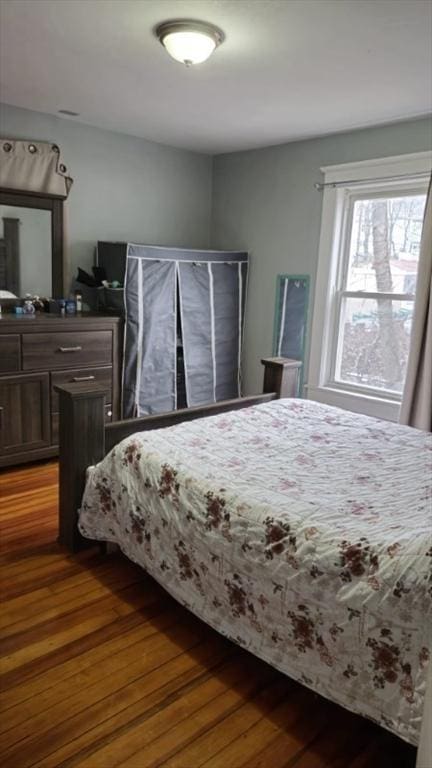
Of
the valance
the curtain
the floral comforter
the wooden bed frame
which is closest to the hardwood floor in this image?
the floral comforter

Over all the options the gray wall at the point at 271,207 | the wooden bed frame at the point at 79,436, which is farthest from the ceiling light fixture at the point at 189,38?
the gray wall at the point at 271,207

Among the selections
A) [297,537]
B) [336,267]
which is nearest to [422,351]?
[336,267]

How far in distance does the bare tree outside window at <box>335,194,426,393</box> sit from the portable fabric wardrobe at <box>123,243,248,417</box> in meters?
0.92

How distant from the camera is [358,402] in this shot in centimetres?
365

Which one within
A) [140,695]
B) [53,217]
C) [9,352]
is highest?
[53,217]

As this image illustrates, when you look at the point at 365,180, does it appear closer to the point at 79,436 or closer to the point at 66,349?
the point at 66,349

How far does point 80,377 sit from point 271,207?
2003 mm

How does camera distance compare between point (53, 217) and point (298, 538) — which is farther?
point (53, 217)

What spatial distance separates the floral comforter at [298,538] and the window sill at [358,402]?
36.8 inches

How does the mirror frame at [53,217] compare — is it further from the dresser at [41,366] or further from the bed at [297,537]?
the bed at [297,537]

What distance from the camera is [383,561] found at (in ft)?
4.49

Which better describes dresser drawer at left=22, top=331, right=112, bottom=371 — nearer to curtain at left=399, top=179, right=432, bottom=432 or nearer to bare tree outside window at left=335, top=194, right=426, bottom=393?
bare tree outside window at left=335, top=194, right=426, bottom=393

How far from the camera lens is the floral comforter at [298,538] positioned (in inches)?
52.6

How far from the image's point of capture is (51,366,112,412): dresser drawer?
3.38m
